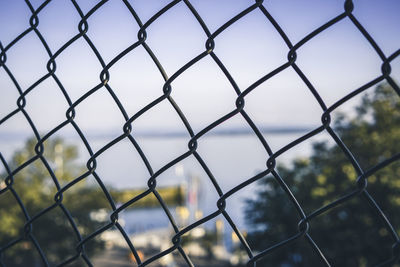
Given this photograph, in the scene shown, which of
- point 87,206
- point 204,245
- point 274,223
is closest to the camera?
point 274,223

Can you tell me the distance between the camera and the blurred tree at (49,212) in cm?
1210

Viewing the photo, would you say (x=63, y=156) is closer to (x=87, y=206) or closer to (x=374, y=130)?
(x=87, y=206)

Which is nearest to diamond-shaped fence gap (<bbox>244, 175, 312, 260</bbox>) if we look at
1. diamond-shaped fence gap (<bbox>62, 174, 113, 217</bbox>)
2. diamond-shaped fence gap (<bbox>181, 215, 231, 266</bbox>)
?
diamond-shaped fence gap (<bbox>62, 174, 113, 217</bbox>)

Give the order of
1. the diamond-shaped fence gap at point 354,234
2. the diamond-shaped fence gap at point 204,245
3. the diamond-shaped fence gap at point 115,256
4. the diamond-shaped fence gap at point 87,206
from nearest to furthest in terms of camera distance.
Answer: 1. the diamond-shaped fence gap at point 354,234
2. the diamond-shaped fence gap at point 87,206
3. the diamond-shaped fence gap at point 115,256
4. the diamond-shaped fence gap at point 204,245

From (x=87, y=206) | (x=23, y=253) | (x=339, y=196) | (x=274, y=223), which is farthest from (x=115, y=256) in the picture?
(x=339, y=196)

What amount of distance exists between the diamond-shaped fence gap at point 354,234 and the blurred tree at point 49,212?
7.12m

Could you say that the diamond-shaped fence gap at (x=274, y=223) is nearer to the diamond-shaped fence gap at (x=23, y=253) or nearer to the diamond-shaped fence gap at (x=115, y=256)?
the diamond-shaped fence gap at (x=23, y=253)

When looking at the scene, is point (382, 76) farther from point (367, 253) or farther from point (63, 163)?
point (63, 163)

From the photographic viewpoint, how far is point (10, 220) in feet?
39.8

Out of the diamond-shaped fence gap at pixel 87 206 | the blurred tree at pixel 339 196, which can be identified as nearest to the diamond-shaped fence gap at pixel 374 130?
the blurred tree at pixel 339 196

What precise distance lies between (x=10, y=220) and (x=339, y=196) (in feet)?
35.0

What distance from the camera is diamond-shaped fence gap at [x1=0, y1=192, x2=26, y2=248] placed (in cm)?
1193

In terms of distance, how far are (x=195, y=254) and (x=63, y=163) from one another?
10739mm

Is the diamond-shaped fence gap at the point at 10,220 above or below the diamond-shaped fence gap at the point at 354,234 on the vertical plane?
above
